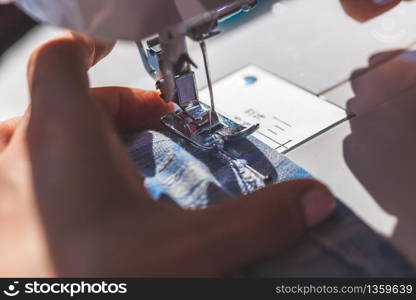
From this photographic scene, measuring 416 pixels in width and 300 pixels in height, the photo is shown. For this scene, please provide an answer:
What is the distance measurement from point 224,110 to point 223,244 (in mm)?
402

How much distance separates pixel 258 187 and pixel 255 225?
151 millimetres

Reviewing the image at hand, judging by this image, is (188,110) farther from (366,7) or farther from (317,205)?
(366,7)

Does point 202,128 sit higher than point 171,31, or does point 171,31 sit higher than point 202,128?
point 171,31

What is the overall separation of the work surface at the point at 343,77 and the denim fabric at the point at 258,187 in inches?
1.9

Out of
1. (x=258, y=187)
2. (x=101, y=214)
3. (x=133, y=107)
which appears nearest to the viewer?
(x=101, y=214)

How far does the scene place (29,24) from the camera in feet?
4.00

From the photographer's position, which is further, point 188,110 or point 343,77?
point 343,77

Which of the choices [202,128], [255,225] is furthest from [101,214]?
[202,128]

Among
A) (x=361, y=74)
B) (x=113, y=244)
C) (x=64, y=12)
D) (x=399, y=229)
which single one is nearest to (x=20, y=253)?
(x=113, y=244)

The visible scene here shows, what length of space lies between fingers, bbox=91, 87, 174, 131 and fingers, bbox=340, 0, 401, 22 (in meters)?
0.41

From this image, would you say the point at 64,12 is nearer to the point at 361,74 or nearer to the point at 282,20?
the point at 361,74

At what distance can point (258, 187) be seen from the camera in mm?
682

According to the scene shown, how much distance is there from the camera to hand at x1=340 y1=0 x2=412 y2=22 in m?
0.98

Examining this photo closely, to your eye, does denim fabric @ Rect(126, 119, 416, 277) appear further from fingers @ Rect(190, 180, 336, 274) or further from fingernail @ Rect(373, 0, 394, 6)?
fingernail @ Rect(373, 0, 394, 6)
